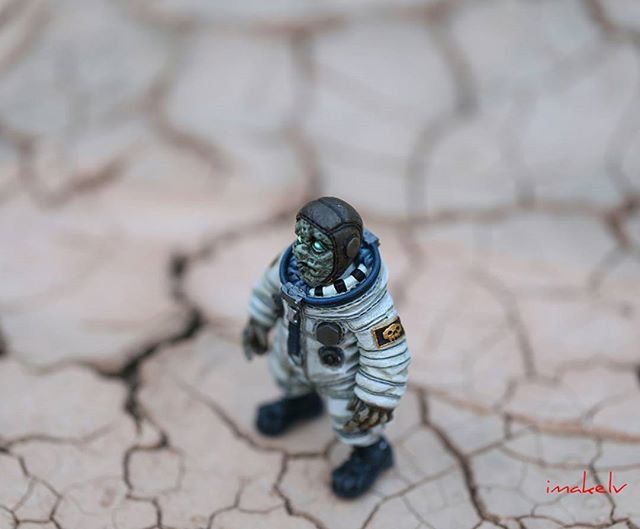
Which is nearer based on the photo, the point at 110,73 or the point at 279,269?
the point at 279,269

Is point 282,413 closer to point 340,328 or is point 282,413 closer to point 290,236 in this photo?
point 340,328

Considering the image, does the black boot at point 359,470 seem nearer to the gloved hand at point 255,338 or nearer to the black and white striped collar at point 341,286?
the gloved hand at point 255,338

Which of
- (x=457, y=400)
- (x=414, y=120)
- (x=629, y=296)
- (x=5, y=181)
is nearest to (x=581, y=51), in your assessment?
(x=414, y=120)

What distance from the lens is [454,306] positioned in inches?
129

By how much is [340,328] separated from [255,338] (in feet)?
1.22

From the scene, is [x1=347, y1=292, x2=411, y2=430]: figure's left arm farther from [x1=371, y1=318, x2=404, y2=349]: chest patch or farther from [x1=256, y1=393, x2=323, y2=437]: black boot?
[x1=256, y1=393, x2=323, y2=437]: black boot

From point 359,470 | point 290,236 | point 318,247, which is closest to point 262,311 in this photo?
point 318,247

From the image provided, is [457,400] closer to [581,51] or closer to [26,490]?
[26,490]

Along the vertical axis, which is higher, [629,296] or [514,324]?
[629,296]

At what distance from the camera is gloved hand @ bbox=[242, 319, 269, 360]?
250 cm

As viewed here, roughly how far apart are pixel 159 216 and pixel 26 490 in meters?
1.43

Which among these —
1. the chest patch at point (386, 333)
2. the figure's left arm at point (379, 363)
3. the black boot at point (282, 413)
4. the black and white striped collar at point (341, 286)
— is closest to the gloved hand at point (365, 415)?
the figure's left arm at point (379, 363)

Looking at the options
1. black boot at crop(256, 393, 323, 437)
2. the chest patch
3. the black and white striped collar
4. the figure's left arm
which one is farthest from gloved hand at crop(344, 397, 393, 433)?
black boot at crop(256, 393, 323, 437)

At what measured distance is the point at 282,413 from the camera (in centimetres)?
277
